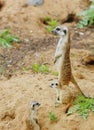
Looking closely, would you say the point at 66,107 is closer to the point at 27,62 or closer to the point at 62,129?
the point at 62,129

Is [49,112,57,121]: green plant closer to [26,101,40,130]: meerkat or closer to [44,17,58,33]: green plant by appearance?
[26,101,40,130]: meerkat

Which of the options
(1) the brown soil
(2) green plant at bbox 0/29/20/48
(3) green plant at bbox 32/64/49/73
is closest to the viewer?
(1) the brown soil

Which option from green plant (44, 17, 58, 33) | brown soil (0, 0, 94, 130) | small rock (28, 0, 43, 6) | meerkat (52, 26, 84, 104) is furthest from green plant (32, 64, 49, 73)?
small rock (28, 0, 43, 6)

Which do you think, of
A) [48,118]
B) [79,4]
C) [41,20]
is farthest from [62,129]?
[79,4]

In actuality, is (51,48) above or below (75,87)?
below

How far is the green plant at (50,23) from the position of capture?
342 inches

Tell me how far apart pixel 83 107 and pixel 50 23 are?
11.4 ft

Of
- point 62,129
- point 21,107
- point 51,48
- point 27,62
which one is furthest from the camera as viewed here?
point 51,48

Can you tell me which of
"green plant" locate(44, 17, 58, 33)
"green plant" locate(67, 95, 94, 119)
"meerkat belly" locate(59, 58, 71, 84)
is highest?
"meerkat belly" locate(59, 58, 71, 84)

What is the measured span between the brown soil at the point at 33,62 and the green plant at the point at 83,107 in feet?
0.20

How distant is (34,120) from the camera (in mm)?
5609

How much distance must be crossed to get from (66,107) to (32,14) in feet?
11.7

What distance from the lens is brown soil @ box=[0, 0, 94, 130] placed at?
5836mm

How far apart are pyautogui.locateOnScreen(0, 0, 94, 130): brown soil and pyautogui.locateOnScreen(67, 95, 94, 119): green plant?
0.20ft
